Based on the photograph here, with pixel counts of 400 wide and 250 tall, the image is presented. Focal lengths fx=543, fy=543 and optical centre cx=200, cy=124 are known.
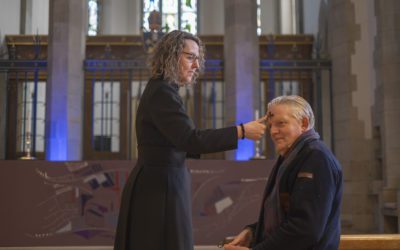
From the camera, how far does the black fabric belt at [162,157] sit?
214 cm

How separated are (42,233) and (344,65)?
475cm

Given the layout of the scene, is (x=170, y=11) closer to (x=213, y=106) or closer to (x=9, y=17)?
(x=9, y=17)

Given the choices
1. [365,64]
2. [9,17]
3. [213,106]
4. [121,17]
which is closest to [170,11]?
[121,17]

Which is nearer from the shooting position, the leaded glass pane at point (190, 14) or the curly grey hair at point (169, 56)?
the curly grey hair at point (169, 56)

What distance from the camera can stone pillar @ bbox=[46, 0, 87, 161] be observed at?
7664 mm

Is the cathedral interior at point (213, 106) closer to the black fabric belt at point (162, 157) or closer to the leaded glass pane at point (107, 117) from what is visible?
the leaded glass pane at point (107, 117)

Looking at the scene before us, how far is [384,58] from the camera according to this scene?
707 centimetres

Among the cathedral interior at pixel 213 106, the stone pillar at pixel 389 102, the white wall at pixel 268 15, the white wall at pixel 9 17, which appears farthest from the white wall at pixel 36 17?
the stone pillar at pixel 389 102

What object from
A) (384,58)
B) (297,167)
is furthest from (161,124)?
(384,58)

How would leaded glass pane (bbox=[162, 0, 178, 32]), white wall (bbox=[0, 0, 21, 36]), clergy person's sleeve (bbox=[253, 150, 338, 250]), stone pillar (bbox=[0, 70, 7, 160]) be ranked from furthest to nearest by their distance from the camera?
leaded glass pane (bbox=[162, 0, 178, 32]) < white wall (bbox=[0, 0, 21, 36]) < stone pillar (bbox=[0, 70, 7, 160]) < clergy person's sleeve (bbox=[253, 150, 338, 250])

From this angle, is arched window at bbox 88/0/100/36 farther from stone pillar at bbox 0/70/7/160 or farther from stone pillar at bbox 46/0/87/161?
stone pillar at bbox 46/0/87/161

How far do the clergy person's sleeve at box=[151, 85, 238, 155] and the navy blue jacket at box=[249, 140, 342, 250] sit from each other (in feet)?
1.02

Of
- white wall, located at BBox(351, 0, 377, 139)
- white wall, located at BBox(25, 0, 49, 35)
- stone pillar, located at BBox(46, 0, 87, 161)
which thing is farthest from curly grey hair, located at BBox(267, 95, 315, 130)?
white wall, located at BBox(25, 0, 49, 35)

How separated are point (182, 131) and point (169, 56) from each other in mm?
335
